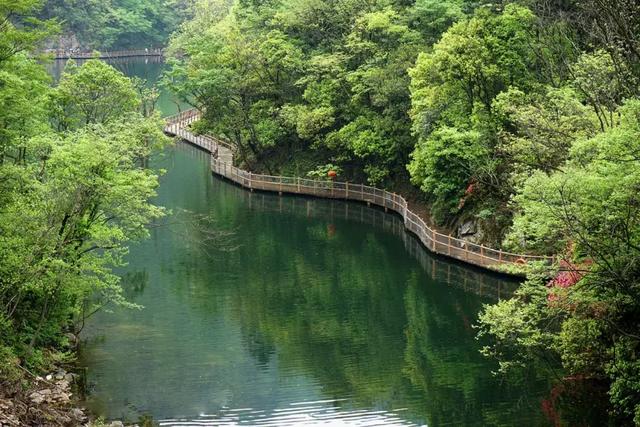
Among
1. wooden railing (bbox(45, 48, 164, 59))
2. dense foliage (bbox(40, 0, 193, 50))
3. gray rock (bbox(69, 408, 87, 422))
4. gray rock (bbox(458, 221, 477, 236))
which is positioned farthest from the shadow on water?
dense foliage (bbox(40, 0, 193, 50))

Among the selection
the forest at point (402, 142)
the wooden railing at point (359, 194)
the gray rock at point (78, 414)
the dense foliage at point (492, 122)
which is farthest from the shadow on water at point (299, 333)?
the dense foliage at point (492, 122)

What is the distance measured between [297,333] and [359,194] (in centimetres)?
2139

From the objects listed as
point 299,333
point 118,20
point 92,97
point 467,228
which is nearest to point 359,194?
point 467,228

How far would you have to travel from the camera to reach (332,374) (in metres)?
32.2

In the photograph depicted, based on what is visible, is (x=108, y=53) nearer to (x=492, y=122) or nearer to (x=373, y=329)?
(x=492, y=122)

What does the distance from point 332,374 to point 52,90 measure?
21.2m

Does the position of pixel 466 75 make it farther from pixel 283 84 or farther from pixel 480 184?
pixel 283 84

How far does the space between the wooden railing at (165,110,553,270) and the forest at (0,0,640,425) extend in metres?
0.98

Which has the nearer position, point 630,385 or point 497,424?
point 630,385

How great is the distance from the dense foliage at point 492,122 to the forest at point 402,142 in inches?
3.8

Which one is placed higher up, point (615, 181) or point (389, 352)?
point (615, 181)

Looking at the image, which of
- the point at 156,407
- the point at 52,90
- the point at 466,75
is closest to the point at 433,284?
the point at 466,75

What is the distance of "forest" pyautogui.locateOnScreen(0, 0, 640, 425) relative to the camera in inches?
1038

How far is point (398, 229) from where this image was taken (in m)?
51.5
